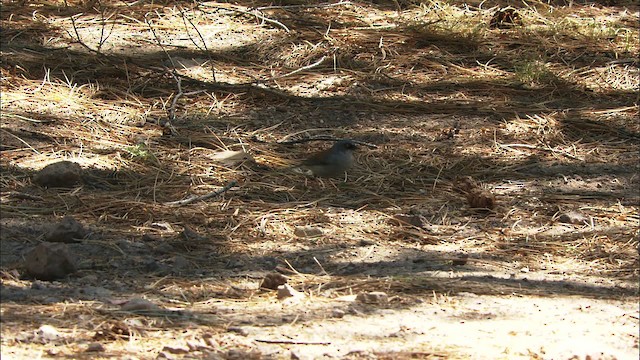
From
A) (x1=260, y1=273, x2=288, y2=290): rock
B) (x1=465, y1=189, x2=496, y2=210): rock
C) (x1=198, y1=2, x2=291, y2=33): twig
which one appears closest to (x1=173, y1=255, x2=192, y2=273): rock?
(x1=260, y1=273, x2=288, y2=290): rock

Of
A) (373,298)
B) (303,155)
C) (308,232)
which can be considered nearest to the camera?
(373,298)

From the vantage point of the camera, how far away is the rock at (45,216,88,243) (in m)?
3.93

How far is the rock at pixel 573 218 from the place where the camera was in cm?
453

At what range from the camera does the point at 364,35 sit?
22.2 feet

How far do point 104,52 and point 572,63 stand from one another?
2941 mm

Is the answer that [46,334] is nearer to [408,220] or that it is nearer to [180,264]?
[180,264]

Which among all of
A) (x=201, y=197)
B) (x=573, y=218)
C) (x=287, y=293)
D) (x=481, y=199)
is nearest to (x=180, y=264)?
(x=287, y=293)

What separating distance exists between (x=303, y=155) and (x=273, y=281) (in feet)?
5.57

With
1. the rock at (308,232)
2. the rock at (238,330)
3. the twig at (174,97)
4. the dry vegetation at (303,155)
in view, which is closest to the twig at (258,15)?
the dry vegetation at (303,155)

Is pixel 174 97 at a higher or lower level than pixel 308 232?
lower

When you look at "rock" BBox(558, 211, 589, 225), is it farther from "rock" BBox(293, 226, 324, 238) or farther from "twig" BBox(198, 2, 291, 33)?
"twig" BBox(198, 2, 291, 33)

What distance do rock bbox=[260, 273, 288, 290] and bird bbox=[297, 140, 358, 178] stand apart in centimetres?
131

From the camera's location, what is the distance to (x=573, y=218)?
4.54 meters

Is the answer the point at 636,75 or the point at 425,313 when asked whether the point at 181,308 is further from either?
the point at 636,75
